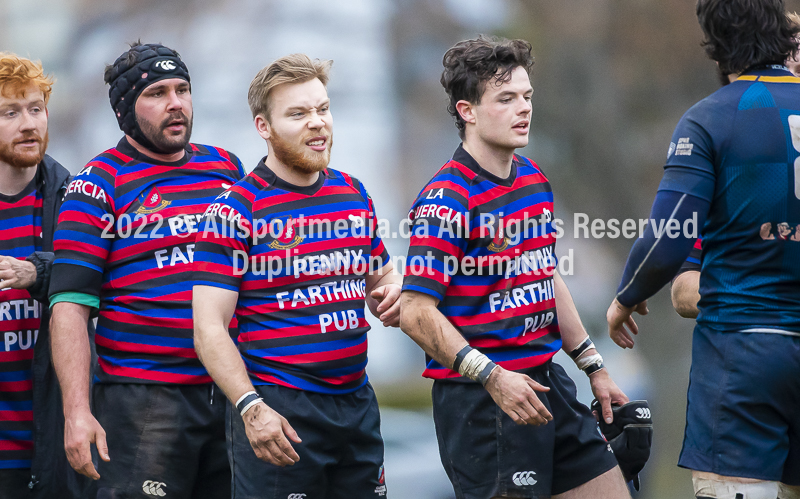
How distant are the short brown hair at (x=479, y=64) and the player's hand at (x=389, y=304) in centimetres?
68

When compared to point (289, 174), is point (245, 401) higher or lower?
lower

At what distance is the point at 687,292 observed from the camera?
9.84 ft

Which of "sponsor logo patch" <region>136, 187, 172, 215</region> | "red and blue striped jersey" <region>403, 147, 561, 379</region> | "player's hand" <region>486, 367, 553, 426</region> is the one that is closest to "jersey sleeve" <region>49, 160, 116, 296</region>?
"sponsor logo patch" <region>136, 187, 172, 215</region>

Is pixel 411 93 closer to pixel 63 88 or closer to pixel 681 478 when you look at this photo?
pixel 63 88

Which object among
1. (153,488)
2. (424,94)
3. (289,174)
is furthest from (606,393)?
(424,94)

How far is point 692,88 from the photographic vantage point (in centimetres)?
838

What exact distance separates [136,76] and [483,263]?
156 centimetres

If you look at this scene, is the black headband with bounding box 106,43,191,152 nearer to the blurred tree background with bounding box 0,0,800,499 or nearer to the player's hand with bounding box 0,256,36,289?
the player's hand with bounding box 0,256,36,289

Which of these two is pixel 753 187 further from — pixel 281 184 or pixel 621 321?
pixel 281 184

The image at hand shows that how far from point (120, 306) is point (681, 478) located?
555 centimetres

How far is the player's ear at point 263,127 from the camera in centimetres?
306

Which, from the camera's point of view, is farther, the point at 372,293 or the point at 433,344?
the point at 372,293

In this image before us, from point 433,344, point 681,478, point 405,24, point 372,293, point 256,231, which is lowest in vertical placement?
point 681,478

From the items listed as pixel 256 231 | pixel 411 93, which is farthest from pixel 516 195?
pixel 411 93
